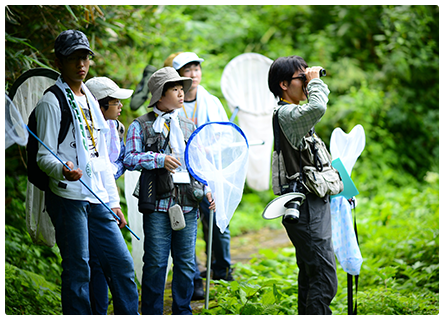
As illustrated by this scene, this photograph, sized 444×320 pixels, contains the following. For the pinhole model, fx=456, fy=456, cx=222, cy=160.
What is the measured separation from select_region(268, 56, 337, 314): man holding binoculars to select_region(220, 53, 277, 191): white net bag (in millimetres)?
1591

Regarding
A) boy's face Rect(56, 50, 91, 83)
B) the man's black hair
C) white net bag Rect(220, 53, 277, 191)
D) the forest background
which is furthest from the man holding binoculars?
white net bag Rect(220, 53, 277, 191)

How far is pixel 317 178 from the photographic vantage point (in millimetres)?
2580

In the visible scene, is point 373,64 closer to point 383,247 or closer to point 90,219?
point 383,247

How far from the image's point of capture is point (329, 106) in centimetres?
900

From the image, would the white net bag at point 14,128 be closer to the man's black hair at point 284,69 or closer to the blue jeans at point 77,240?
the blue jeans at point 77,240

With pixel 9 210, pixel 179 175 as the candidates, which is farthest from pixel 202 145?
pixel 9 210

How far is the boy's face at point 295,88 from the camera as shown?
2.68 meters

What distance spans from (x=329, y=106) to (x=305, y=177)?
671 cm

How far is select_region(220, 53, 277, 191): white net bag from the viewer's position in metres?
4.31

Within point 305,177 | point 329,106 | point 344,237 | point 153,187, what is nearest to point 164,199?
point 153,187

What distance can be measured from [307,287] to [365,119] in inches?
250

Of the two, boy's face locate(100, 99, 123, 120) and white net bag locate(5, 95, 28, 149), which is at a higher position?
boy's face locate(100, 99, 123, 120)

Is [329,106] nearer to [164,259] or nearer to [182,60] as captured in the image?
[182,60]

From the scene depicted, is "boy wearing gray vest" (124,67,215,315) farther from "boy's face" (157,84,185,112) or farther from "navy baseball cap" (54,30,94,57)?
"navy baseball cap" (54,30,94,57)
